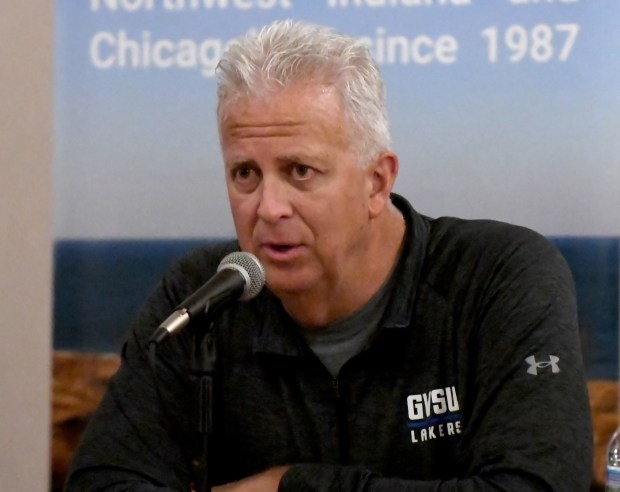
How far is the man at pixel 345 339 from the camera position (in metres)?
2.01

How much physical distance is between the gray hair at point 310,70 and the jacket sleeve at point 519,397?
16.1 inches

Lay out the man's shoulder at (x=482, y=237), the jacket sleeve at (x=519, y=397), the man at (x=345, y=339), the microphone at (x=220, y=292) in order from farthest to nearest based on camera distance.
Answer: the man's shoulder at (x=482, y=237)
the man at (x=345, y=339)
the jacket sleeve at (x=519, y=397)
the microphone at (x=220, y=292)

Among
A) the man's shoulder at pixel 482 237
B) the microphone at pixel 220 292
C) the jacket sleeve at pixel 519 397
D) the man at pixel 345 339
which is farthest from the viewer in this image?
the man's shoulder at pixel 482 237

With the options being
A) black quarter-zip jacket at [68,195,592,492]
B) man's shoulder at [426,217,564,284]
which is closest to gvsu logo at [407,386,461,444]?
black quarter-zip jacket at [68,195,592,492]

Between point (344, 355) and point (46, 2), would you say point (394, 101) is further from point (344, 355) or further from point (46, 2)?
point (46, 2)

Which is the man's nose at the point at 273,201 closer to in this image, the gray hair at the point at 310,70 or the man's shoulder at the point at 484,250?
the gray hair at the point at 310,70

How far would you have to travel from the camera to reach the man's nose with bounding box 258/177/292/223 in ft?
6.59

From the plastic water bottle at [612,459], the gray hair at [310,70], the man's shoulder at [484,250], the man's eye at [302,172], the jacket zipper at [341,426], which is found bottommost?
the plastic water bottle at [612,459]

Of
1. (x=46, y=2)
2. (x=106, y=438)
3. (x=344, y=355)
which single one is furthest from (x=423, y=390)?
(x=46, y=2)

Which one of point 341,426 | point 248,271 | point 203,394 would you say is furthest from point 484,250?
point 203,394

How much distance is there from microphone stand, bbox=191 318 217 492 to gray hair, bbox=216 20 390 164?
0.66 m

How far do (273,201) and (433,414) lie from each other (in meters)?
0.58

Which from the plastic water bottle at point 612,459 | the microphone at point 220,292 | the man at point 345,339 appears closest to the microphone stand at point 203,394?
the microphone at point 220,292

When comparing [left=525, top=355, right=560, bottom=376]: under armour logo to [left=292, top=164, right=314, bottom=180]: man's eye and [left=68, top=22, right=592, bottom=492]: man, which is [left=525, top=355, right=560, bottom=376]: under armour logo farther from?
[left=292, top=164, right=314, bottom=180]: man's eye
